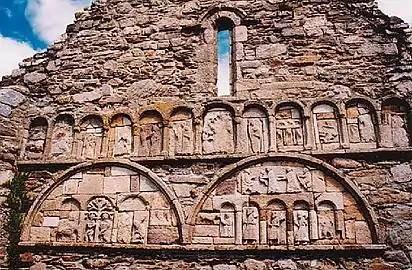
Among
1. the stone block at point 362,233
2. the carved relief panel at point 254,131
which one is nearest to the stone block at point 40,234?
the carved relief panel at point 254,131


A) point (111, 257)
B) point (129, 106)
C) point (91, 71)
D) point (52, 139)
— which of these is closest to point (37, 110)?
point (52, 139)

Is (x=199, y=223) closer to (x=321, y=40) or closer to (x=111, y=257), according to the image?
(x=111, y=257)

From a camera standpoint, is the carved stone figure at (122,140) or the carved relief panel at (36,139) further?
the carved relief panel at (36,139)

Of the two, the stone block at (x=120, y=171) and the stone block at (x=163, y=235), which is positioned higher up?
the stone block at (x=120, y=171)

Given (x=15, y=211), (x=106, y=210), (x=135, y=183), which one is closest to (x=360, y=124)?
(x=135, y=183)

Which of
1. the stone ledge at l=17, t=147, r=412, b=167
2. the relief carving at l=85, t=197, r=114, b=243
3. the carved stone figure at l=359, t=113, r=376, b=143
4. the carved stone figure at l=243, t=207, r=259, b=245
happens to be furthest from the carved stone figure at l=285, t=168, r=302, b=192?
the relief carving at l=85, t=197, r=114, b=243

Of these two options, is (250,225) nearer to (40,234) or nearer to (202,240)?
(202,240)

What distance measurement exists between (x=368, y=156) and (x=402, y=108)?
765mm

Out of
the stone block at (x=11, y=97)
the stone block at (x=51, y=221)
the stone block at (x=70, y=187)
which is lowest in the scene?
the stone block at (x=51, y=221)

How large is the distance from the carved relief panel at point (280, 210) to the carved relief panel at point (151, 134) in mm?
949

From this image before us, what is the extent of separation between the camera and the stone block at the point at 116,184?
5.33m

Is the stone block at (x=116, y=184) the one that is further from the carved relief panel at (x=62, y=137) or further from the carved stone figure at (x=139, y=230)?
the carved relief panel at (x=62, y=137)

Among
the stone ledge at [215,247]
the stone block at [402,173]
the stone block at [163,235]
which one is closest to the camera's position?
the stone ledge at [215,247]

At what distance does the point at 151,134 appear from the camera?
5531 mm
